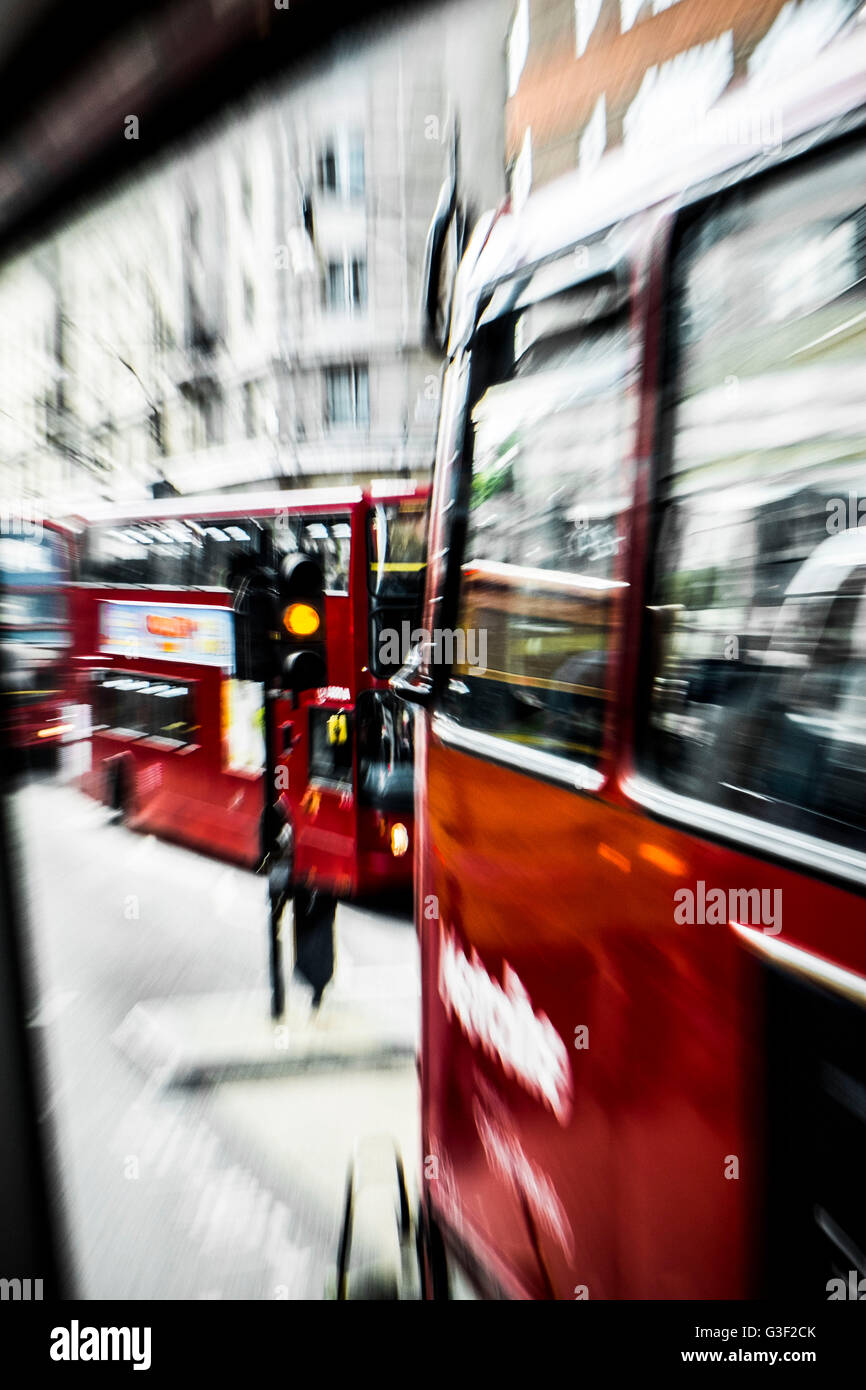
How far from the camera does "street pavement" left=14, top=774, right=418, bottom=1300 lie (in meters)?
2.30

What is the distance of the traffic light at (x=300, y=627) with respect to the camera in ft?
11.2

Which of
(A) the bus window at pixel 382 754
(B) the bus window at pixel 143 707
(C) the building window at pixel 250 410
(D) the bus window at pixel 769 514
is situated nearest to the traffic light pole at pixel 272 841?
(A) the bus window at pixel 382 754

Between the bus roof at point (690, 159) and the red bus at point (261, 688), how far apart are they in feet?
9.65

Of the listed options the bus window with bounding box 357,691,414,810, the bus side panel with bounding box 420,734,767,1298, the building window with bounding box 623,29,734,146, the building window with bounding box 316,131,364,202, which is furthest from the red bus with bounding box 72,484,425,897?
the building window with bounding box 316,131,364,202

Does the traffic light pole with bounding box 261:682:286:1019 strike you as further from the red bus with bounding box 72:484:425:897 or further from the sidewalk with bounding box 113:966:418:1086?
the red bus with bounding box 72:484:425:897

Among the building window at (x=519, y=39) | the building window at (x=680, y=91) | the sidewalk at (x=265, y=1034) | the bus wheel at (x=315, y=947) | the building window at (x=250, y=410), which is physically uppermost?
the building window at (x=250, y=410)

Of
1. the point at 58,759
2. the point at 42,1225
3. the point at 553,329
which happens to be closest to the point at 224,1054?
the point at 42,1225

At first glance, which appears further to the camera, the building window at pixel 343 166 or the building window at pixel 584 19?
the building window at pixel 343 166

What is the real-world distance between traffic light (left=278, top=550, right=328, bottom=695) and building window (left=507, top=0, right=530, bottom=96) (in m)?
1.86

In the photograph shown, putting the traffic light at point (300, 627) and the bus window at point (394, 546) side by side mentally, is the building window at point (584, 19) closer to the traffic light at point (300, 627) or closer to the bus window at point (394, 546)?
the traffic light at point (300, 627)

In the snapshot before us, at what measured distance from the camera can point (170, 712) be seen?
5.83m

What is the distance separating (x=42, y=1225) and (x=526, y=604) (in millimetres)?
1276

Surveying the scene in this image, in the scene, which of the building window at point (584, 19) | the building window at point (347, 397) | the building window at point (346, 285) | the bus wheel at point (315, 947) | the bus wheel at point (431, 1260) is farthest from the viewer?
the building window at point (347, 397)
